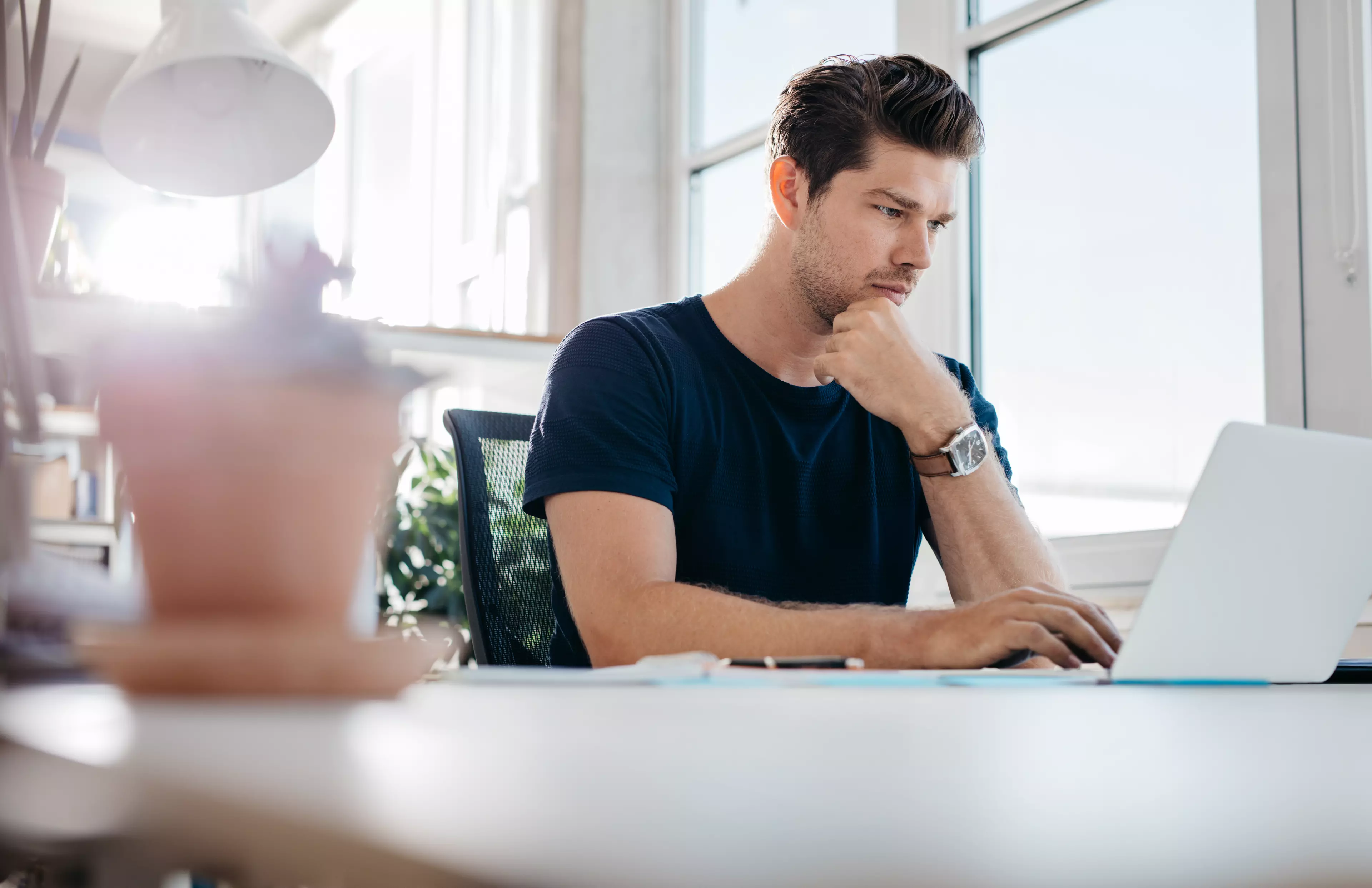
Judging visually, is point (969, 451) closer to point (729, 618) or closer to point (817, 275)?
point (817, 275)

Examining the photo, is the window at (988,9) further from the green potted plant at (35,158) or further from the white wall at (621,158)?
the green potted plant at (35,158)

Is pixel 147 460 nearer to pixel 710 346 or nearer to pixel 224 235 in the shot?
pixel 224 235

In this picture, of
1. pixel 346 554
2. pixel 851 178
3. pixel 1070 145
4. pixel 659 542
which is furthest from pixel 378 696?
pixel 1070 145

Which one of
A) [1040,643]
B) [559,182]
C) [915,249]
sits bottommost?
[1040,643]

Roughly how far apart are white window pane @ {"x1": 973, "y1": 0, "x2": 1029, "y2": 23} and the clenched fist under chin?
1440 millimetres

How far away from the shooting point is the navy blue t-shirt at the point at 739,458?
1488mm

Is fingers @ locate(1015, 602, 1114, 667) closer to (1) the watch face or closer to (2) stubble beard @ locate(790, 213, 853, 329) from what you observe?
(1) the watch face

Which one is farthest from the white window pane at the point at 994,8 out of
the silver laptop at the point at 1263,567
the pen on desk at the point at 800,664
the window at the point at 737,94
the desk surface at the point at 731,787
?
the desk surface at the point at 731,787

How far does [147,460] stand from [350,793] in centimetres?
12

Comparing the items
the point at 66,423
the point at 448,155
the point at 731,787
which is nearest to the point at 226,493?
the point at 731,787

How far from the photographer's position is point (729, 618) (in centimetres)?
121

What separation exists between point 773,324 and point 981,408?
1.14 feet

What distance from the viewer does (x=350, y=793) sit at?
0.19m

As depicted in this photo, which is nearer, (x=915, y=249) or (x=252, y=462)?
(x=252, y=462)
